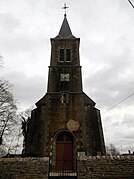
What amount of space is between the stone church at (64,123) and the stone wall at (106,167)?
8.86ft

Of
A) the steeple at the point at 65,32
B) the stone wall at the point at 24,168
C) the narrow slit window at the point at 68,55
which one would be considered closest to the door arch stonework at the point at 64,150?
the stone wall at the point at 24,168

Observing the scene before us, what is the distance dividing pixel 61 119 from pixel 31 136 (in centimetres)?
309

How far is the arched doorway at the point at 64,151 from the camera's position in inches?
616

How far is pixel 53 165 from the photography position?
15.5m

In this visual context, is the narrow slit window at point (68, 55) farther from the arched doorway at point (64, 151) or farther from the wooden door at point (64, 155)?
the wooden door at point (64, 155)

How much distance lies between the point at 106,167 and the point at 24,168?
4.97 meters

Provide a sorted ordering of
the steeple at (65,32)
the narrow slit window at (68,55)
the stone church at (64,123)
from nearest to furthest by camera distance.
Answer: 1. the stone church at (64,123)
2. the narrow slit window at (68,55)
3. the steeple at (65,32)

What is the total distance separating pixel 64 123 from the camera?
17.1 m

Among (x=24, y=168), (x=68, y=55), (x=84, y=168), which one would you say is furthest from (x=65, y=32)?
(x=24, y=168)

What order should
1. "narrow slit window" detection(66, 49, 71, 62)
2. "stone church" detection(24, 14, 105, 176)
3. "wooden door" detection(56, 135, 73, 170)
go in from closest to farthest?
"wooden door" detection(56, 135, 73, 170) → "stone church" detection(24, 14, 105, 176) → "narrow slit window" detection(66, 49, 71, 62)

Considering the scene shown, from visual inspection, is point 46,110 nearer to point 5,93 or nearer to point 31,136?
point 31,136

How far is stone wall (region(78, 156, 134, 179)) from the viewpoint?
11.6 metres

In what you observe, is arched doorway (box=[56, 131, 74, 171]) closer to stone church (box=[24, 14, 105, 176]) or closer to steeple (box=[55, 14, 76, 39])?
stone church (box=[24, 14, 105, 176])

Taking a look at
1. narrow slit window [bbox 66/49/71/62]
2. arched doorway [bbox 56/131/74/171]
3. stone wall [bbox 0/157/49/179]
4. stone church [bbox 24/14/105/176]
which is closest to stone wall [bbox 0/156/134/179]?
stone wall [bbox 0/157/49/179]
